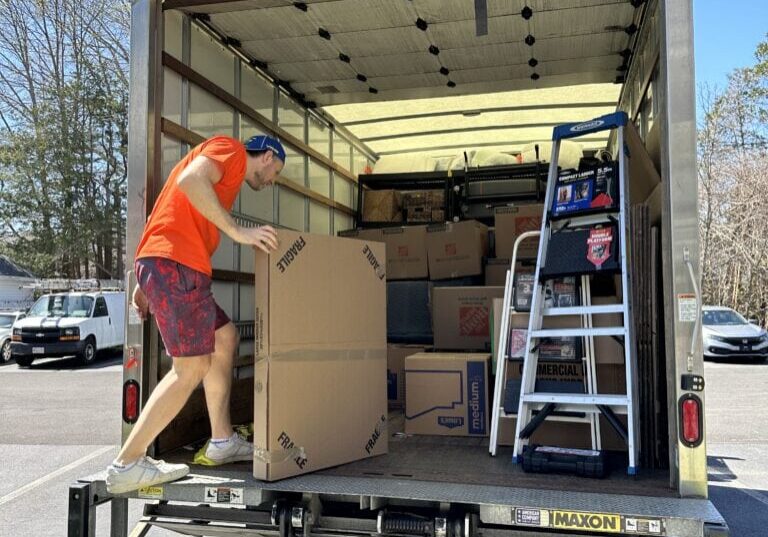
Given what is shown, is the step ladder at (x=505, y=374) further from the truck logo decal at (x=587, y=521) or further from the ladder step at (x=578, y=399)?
the truck logo decal at (x=587, y=521)

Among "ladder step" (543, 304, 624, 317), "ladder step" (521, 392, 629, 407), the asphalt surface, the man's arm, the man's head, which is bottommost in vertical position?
the asphalt surface

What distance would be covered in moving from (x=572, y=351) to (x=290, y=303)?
1469 mm

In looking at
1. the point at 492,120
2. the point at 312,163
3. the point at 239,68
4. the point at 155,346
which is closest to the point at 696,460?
the point at 155,346

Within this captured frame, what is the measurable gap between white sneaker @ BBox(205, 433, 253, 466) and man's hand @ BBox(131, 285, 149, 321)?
65 cm

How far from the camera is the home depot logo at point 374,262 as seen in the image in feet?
10.6

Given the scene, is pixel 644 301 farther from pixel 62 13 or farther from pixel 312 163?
pixel 62 13

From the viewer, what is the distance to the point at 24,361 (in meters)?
14.3

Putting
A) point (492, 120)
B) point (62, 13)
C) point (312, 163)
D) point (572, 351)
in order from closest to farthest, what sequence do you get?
point (572, 351), point (312, 163), point (492, 120), point (62, 13)

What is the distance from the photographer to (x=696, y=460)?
235 centimetres

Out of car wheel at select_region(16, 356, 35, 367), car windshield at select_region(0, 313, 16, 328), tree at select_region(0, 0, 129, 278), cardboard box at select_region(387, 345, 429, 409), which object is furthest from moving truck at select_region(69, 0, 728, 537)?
tree at select_region(0, 0, 129, 278)

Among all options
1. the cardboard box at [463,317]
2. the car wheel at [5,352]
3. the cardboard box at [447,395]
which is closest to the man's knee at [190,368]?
the cardboard box at [447,395]

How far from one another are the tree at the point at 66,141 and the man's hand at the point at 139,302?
23751mm

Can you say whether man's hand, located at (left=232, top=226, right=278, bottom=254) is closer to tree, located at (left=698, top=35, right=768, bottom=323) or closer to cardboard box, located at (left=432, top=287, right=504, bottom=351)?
cardboard box, located at (left=432, top=287, right=504, bottom=351)

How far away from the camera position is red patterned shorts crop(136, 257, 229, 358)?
2.68m
